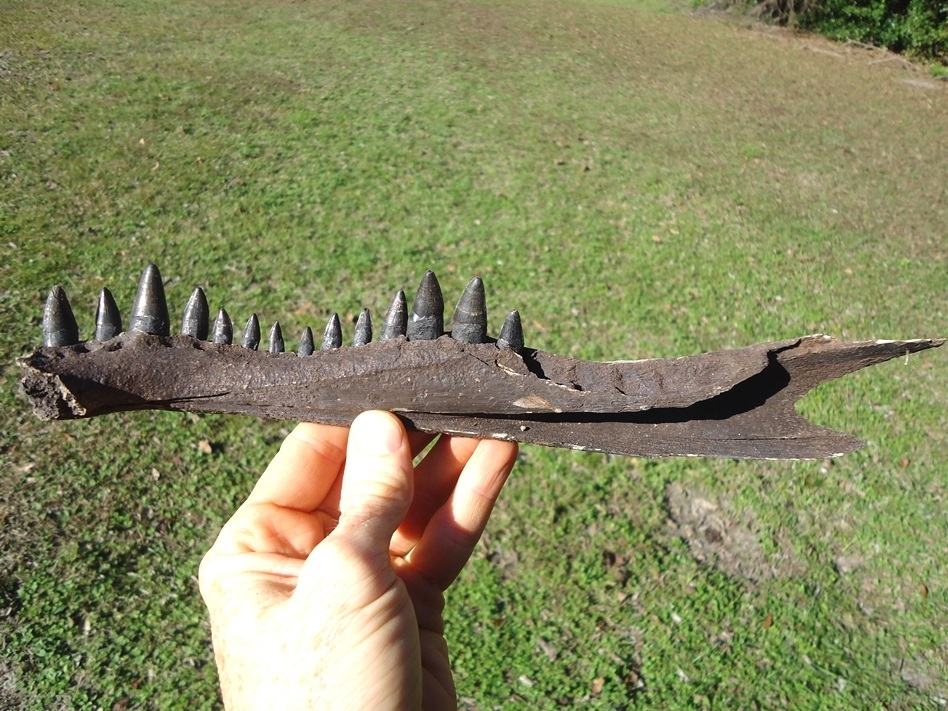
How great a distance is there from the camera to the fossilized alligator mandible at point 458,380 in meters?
2.25

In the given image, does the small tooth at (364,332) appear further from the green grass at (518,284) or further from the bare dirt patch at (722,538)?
the bare dirt patch at (722,538)

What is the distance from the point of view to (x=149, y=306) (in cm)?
229

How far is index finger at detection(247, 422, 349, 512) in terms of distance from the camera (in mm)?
3023

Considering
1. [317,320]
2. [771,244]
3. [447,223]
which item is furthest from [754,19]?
[317,320]

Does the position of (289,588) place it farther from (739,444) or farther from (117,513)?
(117,513)

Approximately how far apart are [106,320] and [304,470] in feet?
3.72

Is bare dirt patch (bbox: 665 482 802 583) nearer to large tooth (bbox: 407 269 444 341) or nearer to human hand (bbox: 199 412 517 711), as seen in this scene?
human hand (bbox: 199 412 517 711)

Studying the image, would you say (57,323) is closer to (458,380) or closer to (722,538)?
(458,380)

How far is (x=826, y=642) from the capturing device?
3.99m

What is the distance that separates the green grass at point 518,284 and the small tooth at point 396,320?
88.9 inches

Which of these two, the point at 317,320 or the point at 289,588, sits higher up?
the point at 289,588

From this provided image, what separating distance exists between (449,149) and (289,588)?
7037mm

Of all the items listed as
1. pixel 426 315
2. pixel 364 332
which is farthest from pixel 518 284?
pixel 426 315

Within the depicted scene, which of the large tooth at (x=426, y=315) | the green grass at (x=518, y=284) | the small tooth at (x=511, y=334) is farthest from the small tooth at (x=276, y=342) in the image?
the green grass at (x=518, y=284)
